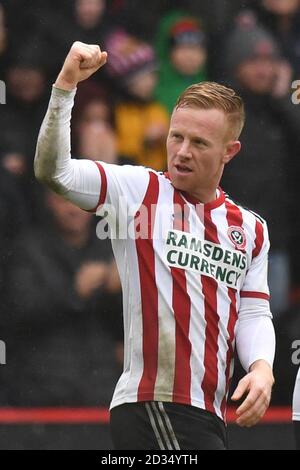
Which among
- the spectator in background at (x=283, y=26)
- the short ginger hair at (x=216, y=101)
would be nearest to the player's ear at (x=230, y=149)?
the short ginger hair at (x=216, y=101)

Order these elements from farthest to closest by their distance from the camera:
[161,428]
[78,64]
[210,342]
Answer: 1. [210,342]
2. [161,428]
3. [78,64]

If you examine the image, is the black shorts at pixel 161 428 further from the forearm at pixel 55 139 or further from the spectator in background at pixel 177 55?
the spectator in background at pixel 177 55

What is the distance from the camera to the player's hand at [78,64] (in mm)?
3594

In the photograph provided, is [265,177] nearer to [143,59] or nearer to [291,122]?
[291,122]

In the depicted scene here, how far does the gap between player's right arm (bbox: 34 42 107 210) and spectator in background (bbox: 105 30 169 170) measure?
237cm

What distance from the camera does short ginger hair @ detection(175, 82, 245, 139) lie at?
4.12 m

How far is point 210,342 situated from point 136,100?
96.3 inches

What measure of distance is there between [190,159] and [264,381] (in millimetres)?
821

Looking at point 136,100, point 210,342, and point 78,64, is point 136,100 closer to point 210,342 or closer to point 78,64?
point 210,342

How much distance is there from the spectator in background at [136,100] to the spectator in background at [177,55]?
51mm

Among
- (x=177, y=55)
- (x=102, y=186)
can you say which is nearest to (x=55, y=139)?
(x=102, y=186)

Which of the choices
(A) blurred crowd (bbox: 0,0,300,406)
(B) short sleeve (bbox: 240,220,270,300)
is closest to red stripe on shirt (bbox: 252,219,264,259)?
(B) short sleeve (bbox: 240,220,270,300)

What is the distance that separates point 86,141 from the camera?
6184 mm
